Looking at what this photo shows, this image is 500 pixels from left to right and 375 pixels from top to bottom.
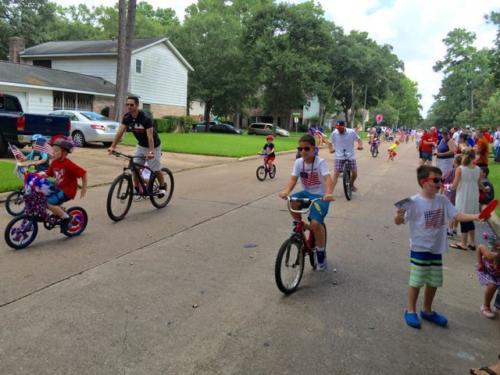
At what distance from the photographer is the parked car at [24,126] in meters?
13.3

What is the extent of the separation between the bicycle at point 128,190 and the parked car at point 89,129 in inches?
440

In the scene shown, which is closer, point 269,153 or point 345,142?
point 345,142

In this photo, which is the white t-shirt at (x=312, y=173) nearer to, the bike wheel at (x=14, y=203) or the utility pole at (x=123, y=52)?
the bike wheel at (x=14, y=203)

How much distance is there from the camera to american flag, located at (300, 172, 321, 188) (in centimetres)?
533

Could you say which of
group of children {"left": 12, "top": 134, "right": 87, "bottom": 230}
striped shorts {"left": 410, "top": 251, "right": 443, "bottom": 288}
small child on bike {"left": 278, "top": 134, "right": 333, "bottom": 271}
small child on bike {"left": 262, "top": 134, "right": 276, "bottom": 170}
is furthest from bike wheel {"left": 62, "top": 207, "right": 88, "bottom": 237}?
small child on bike {"left": 262, "top": 134, "right": 276, "bottom": 170}

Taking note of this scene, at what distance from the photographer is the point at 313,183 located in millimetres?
5375

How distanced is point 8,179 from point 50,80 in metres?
20.4

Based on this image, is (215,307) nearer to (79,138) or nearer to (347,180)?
(347,180)

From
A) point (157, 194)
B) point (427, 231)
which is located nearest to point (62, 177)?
point (157, 194)

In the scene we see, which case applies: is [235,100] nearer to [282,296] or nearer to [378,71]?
[378,71]

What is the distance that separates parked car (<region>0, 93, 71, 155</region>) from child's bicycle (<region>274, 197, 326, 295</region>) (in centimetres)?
1037

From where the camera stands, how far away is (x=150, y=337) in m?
3.74

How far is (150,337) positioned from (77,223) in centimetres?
326

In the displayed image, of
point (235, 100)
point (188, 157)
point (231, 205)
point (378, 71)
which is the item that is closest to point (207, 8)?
point (235, 100)
